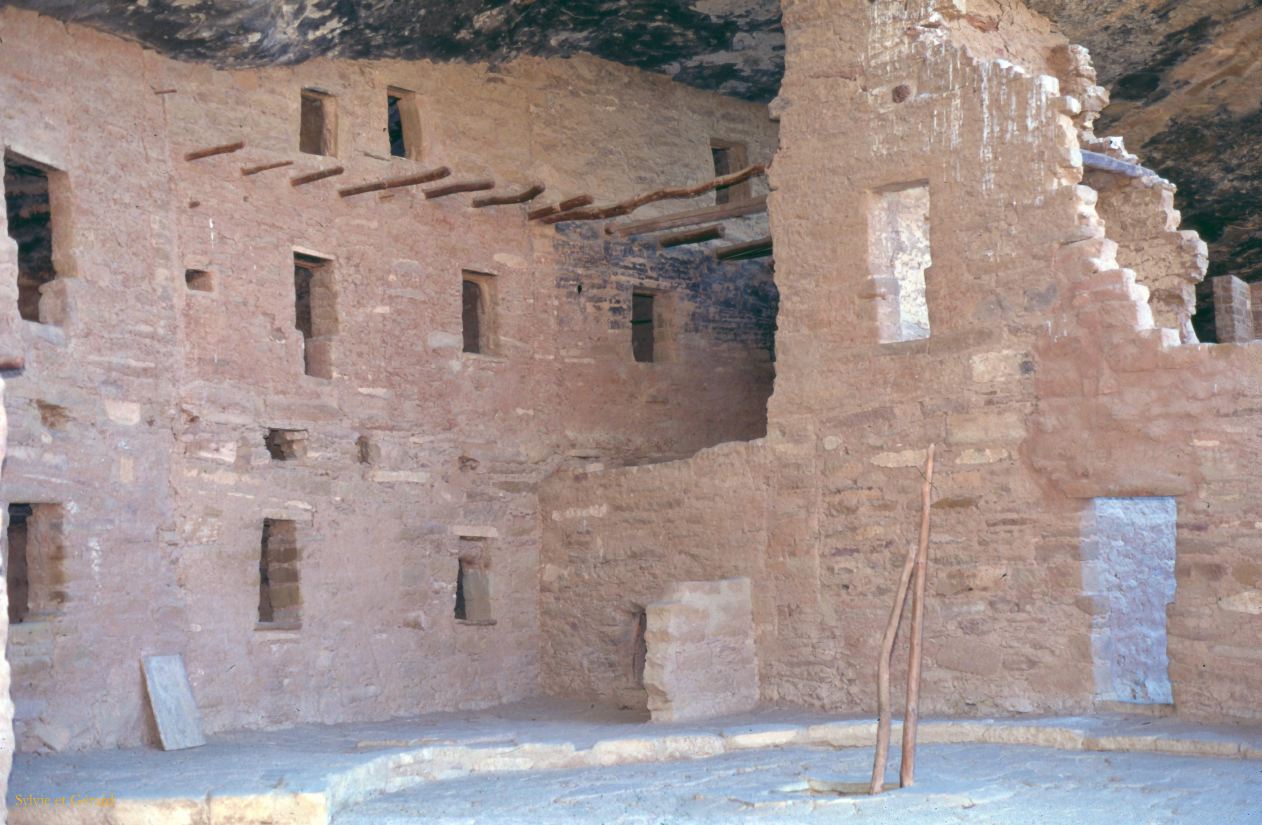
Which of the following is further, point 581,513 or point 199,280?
point 581,513

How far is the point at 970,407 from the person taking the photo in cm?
1166

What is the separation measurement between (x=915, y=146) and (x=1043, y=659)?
3.69 meters

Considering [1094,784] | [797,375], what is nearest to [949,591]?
[797,375]

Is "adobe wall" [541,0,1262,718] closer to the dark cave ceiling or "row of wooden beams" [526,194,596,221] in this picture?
the dark cave ceiling

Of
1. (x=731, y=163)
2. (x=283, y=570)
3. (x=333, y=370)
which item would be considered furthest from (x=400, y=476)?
(x=731, y=163)

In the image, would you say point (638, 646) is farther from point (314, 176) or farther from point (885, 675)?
point (885, 675)

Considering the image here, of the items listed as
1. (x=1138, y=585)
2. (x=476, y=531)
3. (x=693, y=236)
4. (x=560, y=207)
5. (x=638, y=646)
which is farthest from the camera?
(x=693, y=236)

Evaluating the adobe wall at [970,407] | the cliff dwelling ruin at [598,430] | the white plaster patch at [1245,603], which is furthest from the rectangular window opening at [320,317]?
the white plaster patch at [1245,603]

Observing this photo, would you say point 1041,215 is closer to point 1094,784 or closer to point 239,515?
point 1094,784

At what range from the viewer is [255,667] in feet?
40.8

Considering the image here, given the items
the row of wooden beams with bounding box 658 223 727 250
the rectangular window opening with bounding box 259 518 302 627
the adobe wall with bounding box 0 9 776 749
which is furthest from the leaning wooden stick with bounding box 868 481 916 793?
the row of wooden beams with bounding box 658 223 727 250

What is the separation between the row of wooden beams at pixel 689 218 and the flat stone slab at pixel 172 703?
597 cm

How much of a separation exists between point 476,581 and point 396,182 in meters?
3.43

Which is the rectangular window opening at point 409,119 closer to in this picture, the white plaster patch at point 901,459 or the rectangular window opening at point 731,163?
the rectangular window opening at point 731,163
